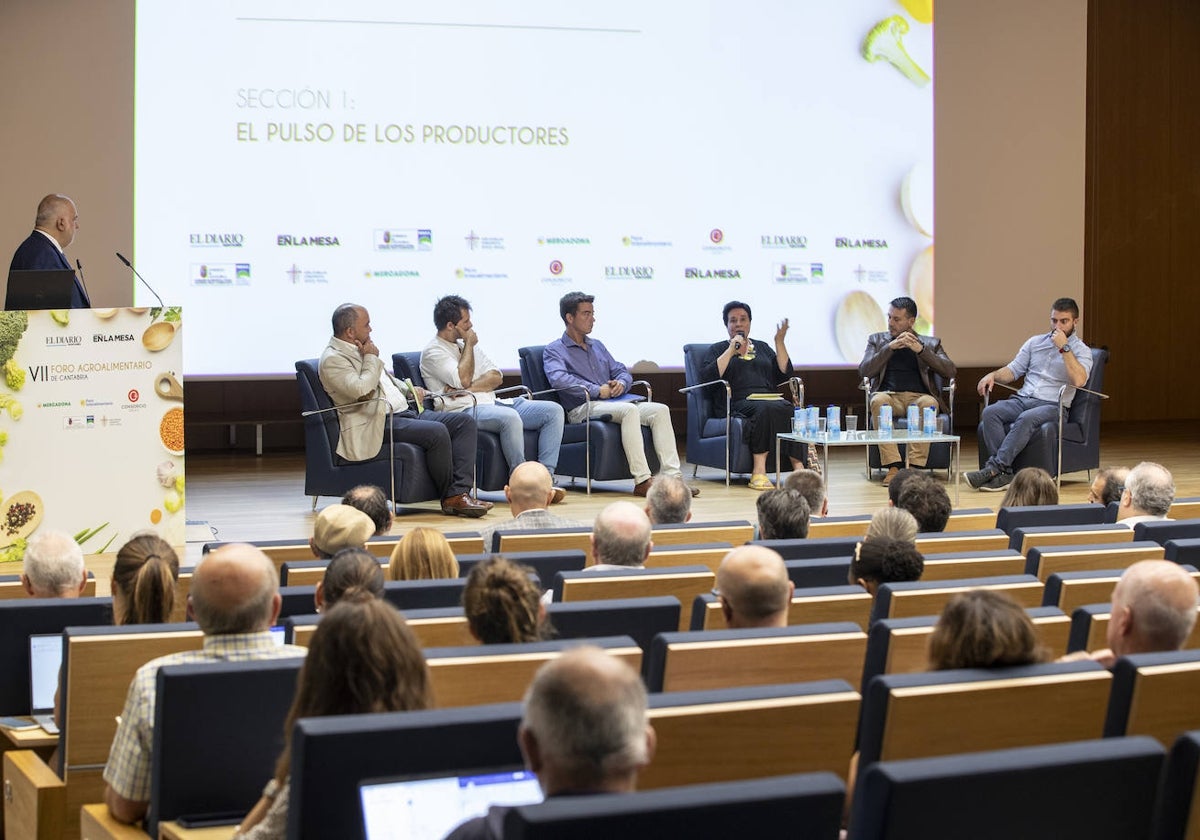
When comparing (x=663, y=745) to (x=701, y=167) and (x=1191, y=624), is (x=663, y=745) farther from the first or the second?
(x=701, y=167)

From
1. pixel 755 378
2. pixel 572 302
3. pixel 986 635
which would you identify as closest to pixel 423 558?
pixel 986 635

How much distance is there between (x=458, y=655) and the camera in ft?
8.11

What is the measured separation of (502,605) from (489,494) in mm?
6069

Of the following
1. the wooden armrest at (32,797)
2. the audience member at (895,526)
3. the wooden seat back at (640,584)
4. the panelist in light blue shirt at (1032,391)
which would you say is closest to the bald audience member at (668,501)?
the audience member at (895,526)

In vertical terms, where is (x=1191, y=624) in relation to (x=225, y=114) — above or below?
below

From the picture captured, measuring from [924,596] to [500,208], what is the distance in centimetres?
697

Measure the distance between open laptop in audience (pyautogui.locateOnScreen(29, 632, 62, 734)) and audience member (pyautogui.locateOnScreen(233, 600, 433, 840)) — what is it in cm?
140

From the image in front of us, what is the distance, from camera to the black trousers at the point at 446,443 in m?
7.74

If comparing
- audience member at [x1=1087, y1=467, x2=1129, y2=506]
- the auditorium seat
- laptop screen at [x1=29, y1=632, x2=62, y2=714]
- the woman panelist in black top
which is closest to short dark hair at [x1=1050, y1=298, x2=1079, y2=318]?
the woman panelist in black top

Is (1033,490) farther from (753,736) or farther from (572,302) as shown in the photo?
(572,302)

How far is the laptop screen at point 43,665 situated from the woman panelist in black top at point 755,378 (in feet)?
18.6

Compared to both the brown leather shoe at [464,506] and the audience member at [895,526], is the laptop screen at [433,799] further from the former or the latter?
the brown leather shoe at [464,506]

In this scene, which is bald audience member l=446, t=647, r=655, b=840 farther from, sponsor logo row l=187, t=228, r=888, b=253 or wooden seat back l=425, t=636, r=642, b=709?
sponsor logo row l=187, t=228, r=888, b=253

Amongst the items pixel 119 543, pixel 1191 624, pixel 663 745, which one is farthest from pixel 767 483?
pixel 663 745
